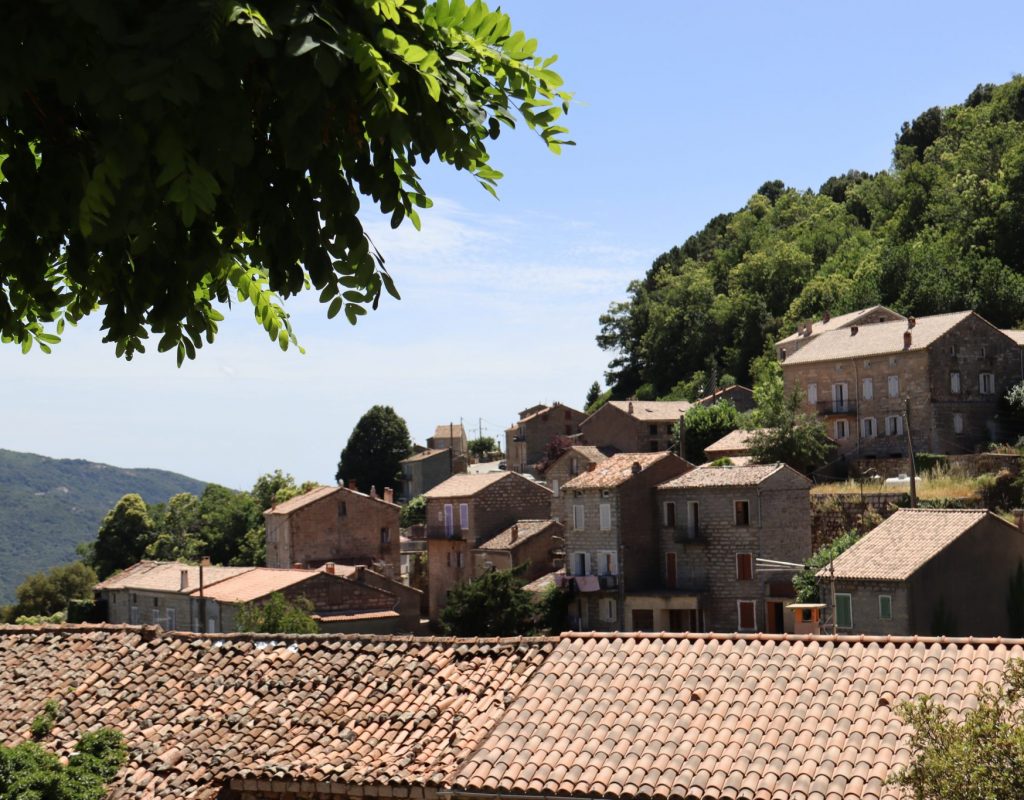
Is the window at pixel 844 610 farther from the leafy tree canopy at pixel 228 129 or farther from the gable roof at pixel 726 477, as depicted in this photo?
the leafy tree canopy at pixel 228 129

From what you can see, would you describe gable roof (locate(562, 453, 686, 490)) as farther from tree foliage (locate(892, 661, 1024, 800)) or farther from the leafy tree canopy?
the leafy tree canopy

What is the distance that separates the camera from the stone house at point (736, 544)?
146 ft

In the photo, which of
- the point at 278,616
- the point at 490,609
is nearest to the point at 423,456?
the point at 490,609

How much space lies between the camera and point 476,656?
52.2 feet

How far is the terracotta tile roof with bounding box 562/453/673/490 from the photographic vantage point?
4736 cm

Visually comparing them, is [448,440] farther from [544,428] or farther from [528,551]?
[528,551]

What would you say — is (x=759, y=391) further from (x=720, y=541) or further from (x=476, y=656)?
(x=476, y=656)

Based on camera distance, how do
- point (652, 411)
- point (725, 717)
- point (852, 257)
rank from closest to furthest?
point (725, 717) < point (652, 411) < point (852, 257)

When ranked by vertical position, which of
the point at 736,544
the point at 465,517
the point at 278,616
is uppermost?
the point at 465,517

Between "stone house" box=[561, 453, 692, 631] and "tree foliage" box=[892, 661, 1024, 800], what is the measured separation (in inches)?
1463

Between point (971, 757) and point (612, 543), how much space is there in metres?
38.3

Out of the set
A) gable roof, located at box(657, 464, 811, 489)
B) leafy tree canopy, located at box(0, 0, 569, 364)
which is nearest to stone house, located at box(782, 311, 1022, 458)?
gable roof, located at box(657, 464, 811, 489)

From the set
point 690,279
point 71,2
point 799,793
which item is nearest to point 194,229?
point 71,2

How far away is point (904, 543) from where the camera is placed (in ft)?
115
